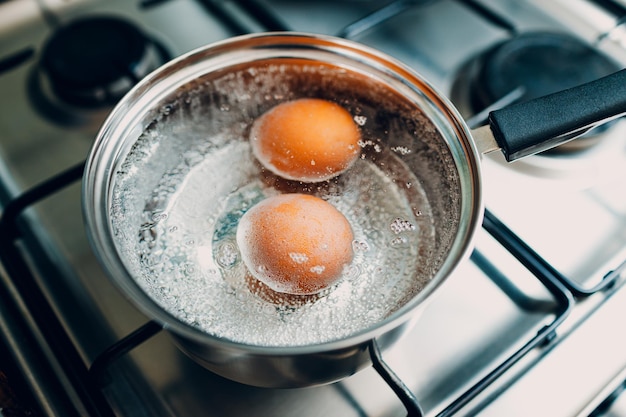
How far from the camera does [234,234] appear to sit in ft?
2.07

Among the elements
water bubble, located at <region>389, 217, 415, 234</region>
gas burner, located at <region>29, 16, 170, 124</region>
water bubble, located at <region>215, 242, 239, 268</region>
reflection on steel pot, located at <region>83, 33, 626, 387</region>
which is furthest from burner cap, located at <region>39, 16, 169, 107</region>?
water bubble, located at <region>389, 217, 415, 234</region>

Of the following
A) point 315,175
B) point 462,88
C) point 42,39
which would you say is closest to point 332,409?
point 315,175

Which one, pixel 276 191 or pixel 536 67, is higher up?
pixel 536 67

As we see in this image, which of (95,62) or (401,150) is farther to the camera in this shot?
(95,62)

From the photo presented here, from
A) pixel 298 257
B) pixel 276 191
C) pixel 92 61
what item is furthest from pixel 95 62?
pixel 298 257

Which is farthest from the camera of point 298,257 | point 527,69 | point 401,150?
point 527,69

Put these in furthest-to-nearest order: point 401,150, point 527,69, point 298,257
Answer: point 527,69, point 401,150, point 298,257

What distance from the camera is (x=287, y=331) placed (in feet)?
1.82

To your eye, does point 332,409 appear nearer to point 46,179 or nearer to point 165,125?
point 165,125

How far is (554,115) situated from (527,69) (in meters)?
0.26

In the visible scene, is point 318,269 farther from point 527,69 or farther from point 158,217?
point 527,69

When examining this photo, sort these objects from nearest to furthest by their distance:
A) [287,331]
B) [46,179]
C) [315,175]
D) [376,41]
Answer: [287,331]
[315,175]
[46,179]
[376,41]

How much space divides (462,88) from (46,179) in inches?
22.7

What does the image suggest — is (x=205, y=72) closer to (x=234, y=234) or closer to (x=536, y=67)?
(x=234, y=234)
